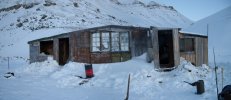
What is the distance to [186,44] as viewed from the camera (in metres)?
20.1

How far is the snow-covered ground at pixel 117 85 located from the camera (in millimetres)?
12469

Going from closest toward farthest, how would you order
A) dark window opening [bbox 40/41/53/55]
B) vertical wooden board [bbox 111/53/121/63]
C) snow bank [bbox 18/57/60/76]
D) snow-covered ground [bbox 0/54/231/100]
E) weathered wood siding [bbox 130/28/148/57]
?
snow-covered ground [bbox 0/54/231/100] < weathered wood siding [bbox 130/28/148/57] < vertical wooden board [bbox 111/53/121/63] < snow bank [bbox 18/57/60/76] < dark window opening [bbox 40/41/53/55]

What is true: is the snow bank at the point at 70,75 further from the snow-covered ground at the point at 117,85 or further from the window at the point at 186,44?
the window at the point at 186,44

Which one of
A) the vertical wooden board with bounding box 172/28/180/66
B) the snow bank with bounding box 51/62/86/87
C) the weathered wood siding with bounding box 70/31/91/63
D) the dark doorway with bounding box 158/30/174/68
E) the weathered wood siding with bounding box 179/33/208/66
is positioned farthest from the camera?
the weathered wood siding with bounding box 70/31/91/63

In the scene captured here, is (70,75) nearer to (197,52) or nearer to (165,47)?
(165,47)

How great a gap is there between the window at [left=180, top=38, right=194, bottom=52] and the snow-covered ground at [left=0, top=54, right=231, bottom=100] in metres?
2.87

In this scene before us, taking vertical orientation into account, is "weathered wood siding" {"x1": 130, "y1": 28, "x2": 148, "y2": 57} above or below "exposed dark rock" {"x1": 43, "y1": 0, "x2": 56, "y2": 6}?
below

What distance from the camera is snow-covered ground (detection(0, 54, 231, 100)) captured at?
12469 millimetres

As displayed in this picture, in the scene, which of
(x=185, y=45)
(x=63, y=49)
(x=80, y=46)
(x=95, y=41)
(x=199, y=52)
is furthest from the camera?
(x=63, y=49)

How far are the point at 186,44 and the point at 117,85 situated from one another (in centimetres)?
743

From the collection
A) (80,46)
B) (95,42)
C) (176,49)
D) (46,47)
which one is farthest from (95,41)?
(46,47)

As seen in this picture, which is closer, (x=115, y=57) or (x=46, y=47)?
(x=115, y=57)

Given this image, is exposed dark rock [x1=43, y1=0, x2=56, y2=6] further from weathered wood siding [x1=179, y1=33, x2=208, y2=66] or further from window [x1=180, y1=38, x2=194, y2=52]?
window [x1=180, y1=38, x2=194, y2=52]

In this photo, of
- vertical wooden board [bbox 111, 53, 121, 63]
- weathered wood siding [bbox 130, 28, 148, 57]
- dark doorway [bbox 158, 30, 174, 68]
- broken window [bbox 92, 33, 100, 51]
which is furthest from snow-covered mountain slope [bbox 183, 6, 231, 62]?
broken window [bbox 92, 33, 100, 51]
